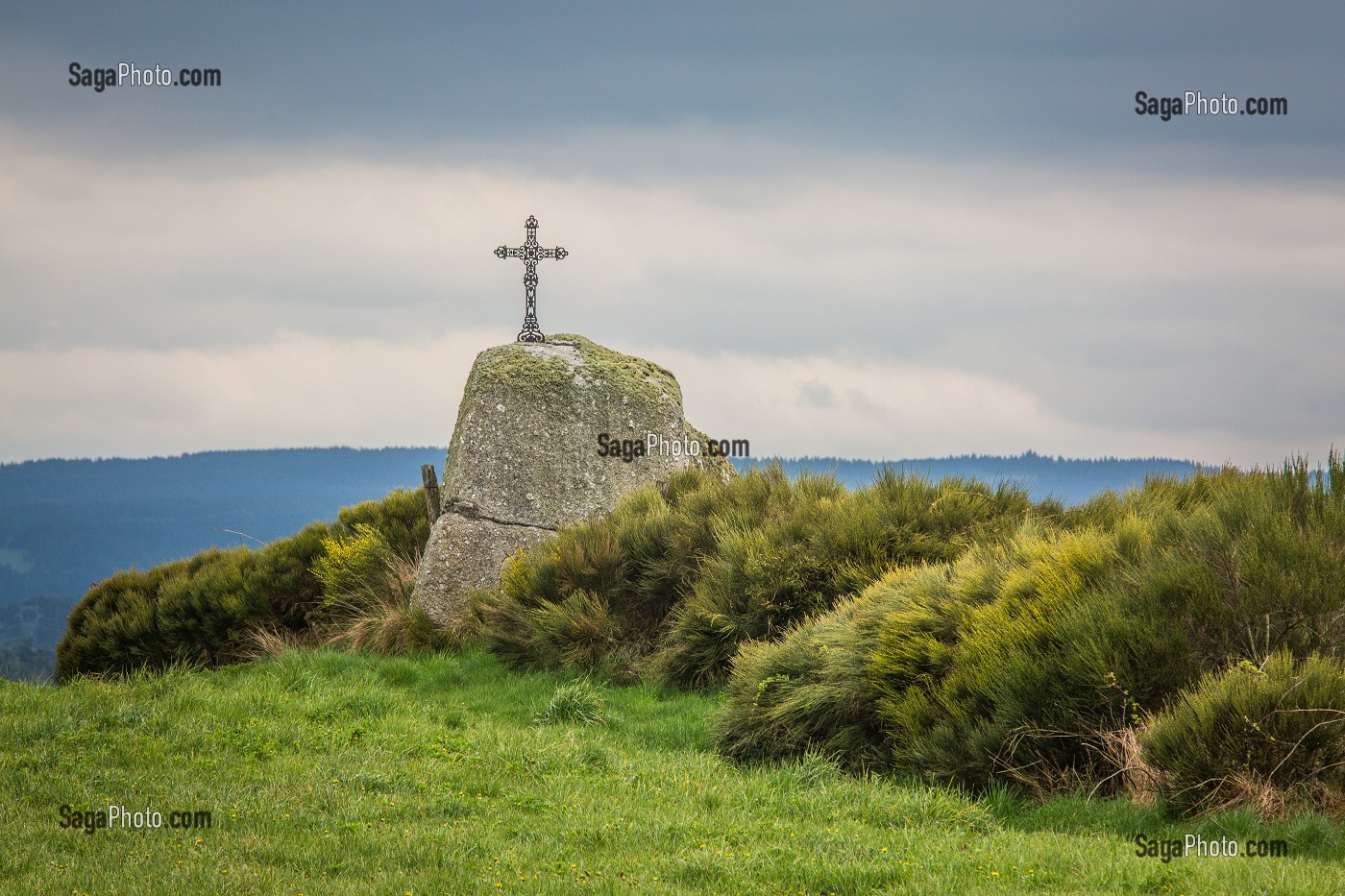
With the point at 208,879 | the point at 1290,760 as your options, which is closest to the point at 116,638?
the point at 208,879

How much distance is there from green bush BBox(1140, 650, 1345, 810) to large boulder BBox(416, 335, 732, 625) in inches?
354

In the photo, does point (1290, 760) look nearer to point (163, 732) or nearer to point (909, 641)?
point (909, 641)

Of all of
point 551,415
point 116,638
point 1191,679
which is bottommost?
point 116,638

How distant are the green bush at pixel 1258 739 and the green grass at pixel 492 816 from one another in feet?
1.15

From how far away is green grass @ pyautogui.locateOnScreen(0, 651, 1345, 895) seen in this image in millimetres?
5367

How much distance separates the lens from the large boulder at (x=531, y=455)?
1395 cm

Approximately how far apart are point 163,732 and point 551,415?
24.1ft

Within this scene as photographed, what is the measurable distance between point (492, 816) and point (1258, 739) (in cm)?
451

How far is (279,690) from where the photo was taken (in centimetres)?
970

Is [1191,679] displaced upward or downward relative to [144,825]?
upward

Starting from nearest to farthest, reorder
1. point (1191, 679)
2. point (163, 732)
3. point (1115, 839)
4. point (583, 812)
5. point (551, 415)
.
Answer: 1. point (1115, 839)
2. point (583, 812)
3. point (1191, 679)
4. point (163, 732)
5. point (551, 415)

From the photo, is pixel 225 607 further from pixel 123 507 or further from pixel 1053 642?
pixel 123 507

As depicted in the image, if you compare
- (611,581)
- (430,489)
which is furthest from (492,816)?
(430,489)

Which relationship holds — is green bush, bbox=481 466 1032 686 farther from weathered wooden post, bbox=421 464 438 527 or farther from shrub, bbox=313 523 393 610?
shrub, bbox=313 523 393 610
